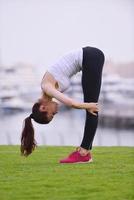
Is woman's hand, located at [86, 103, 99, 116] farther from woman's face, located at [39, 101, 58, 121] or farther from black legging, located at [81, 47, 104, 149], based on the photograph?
woman's face, located at [39, 101, 58, 121]

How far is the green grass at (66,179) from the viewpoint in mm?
3439

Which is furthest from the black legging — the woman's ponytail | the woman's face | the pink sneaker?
the woman's ponytail

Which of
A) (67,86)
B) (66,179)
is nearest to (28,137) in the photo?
(67,86)

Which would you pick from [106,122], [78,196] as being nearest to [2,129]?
[106,122]

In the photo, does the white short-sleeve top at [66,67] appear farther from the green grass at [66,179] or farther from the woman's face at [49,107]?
the green grass at [66,179]

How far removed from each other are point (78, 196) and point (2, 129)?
17.0ft

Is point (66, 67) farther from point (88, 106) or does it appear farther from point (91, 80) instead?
point (88, 106)

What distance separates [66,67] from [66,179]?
106 centimetres

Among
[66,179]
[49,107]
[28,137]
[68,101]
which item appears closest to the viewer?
[66,179]

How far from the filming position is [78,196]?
3400 millimetres

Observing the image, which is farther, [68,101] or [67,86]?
[67,86]

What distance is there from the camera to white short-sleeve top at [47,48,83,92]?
468cm

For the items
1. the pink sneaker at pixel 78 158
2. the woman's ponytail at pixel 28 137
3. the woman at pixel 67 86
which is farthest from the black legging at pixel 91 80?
the woman's ponytail at pixel 28 137

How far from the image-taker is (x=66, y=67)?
4.71 metres
